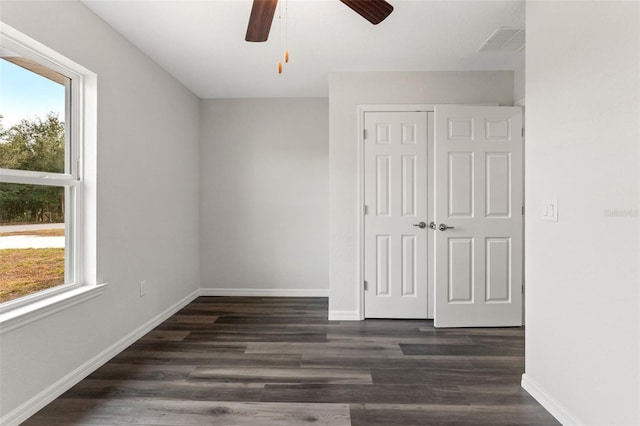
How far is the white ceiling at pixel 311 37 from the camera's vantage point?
2.29 m

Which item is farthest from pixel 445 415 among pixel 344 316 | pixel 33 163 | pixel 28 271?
pixel 33 163

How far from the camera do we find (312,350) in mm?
2717

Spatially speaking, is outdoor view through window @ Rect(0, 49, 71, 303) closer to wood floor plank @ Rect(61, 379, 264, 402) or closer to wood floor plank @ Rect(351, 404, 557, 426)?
wood floor plank @ Rect(61, 379, 264, 402)

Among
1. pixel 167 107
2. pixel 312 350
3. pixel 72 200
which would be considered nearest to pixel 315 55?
pixel 167 107

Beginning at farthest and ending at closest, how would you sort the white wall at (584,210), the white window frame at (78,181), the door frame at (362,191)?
1. the door frame at (362,191)
2. the white window frame at (78,181)
3. the white wall at (584,210)

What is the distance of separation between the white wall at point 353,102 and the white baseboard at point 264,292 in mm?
881

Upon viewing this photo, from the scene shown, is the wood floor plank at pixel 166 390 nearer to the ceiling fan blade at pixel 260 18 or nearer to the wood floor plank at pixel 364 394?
the wood floor plank at pixel 364 394

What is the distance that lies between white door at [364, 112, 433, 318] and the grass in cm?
245

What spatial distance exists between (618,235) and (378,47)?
218cm

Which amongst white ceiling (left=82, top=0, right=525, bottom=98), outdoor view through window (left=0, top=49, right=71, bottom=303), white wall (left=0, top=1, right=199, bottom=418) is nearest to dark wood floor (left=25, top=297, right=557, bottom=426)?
white wall (left=0, top=1, right=199, bottom=418)

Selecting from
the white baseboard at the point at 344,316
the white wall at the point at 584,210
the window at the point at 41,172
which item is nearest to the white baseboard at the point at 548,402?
the white wall at the point at 584,210

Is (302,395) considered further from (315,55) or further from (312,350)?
(315,55)

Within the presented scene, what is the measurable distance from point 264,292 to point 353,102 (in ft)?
8.18

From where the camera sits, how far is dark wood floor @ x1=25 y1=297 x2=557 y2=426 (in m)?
1.88
